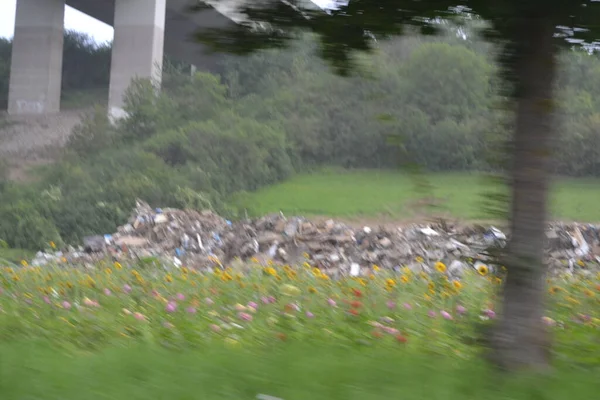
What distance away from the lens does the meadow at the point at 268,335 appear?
12.3ft

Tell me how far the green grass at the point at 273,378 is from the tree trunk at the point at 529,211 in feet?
0.55

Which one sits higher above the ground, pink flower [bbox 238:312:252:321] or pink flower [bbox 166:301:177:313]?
pink flower [bbox 238:312:252:321]

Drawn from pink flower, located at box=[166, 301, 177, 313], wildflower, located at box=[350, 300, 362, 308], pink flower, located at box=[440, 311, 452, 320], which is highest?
pink flower, located at box=[440, 311, 452, 320]

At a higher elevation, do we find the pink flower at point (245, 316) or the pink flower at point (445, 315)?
the pink flower at point (445, 315)

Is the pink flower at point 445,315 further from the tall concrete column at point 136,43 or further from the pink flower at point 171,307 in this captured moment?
the tall concrete column at point 136,43

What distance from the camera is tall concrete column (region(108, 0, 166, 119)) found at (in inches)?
1163

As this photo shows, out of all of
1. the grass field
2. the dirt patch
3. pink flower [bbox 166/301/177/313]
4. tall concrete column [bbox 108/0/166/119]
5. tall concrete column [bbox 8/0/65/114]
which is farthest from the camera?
tall concrete column [bbox 8/0/65/114]

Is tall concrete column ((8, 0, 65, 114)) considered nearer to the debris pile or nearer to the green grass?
the debris pile

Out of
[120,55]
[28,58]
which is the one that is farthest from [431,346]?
[28,58]

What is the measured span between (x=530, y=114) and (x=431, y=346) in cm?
191

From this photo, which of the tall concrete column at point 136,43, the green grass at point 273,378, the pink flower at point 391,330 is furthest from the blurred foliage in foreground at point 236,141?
the green grass at point 273,378

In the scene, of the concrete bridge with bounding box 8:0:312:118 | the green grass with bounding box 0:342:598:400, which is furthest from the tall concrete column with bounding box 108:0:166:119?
the green grass with bounding box 0:342:598:400

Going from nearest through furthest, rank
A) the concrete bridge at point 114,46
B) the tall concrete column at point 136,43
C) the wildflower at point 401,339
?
the wildflower at point 401,339
the tall concrete column at point 136,43
the concrete bridge at point 114,46

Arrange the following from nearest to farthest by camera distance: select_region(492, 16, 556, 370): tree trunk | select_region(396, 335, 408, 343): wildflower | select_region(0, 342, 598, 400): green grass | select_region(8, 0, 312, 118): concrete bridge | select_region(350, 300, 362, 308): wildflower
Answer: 1. select_region(0, 342, 598, 400): green grass
2. select_region(492, 16, 556, 370): tree trunk
3. select_region(396, 335, 408, 343): wildflower
4. select_region(350, 300, 362, 308): wildflower
5. select_region(8, 0, 312, 118): concrete bridge
